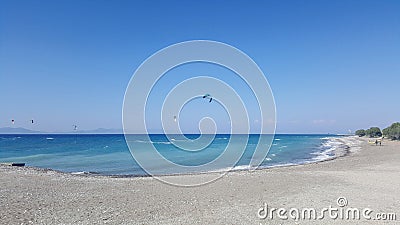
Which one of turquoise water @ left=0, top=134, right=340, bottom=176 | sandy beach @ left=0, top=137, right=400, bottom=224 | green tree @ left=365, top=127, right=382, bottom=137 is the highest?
green tree @ left=365, top=127, right=382, bottom=137

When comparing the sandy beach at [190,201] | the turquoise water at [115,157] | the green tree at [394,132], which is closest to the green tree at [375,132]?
the green tree at [394,132]

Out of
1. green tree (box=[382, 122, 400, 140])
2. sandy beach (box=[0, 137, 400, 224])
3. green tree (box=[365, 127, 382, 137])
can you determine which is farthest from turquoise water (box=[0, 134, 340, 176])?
green tree (box=[365, 127, 382, 137])

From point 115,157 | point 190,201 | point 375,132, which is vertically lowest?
point 115,157

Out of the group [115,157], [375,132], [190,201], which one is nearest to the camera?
[190,201]

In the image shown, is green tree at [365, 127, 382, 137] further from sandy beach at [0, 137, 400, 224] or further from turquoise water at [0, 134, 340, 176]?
sandy beach at [0, 137, 400, 224]

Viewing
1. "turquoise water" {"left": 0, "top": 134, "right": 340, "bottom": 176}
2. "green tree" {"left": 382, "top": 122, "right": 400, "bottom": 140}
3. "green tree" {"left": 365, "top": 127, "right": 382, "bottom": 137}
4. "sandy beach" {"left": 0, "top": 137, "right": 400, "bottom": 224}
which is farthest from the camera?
"green tree" {"left": 365, "top": 127, "right": 382, "bottom": 137}

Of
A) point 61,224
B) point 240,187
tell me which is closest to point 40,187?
point 61,224

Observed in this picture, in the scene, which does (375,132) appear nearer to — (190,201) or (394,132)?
(394,132)

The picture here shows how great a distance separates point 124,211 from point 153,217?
133 cm

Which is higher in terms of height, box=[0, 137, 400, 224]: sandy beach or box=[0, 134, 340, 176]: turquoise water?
box=[0, 137, 400, 224]: sandy beach

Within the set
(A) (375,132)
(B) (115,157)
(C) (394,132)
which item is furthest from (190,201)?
(A) (375,132)

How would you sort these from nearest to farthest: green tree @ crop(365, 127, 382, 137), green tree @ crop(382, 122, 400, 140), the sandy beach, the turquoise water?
the sandy beach, the turquoise water, green tree @ crop(382, 122, 400, 140), green tree @ crop(365, 127, 382, 137)

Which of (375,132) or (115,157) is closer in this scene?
(115,157)

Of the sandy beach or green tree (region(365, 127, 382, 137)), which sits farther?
green tree (region(365, 127, 382, 137))
